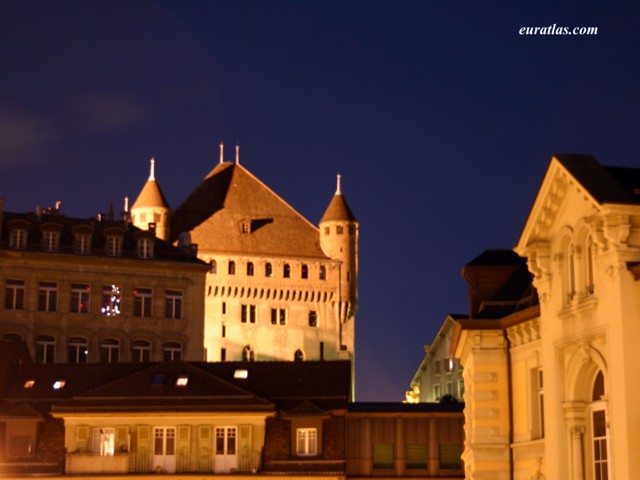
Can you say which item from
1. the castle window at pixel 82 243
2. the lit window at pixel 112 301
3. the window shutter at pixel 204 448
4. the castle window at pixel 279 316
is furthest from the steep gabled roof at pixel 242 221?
the window shutter at pixel 204 448

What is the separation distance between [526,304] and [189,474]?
110 feet

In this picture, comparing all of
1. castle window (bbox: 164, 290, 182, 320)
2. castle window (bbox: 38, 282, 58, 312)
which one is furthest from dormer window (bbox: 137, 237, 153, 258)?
castle window (bbox: 38, 282, 58, 312)

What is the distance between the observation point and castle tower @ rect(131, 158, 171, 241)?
135000 mm

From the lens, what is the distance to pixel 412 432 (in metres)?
71.1

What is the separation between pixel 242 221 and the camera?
143 metres

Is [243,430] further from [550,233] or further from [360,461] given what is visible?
[550,233]

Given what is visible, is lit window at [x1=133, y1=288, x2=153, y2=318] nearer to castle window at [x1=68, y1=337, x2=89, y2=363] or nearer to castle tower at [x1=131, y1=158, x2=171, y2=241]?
castle window at [x1=68, y1=337, x2=89, y2=363]

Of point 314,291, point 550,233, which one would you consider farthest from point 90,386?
point 314,291

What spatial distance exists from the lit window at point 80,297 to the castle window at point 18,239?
4225mm

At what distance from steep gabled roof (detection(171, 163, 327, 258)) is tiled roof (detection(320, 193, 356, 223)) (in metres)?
1.86

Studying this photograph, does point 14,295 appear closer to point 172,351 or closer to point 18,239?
point 18,239

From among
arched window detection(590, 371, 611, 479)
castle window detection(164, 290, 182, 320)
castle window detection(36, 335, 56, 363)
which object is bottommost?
arched window detection(590, 371, 611, 479)

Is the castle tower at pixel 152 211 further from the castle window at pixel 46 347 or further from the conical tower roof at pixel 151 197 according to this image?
the castle window at pixel 46 347

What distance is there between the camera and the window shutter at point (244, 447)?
68688 millimetres
